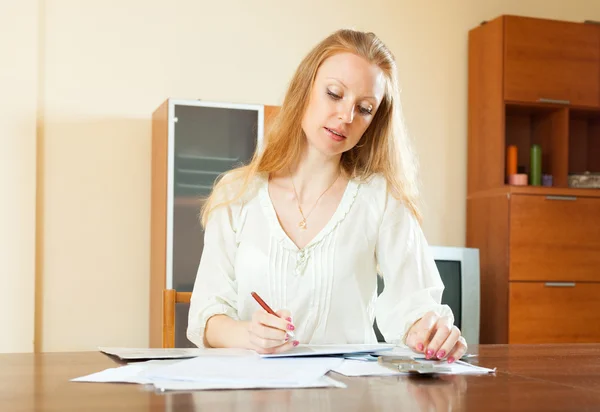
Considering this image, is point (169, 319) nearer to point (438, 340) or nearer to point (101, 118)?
point (438, 340)

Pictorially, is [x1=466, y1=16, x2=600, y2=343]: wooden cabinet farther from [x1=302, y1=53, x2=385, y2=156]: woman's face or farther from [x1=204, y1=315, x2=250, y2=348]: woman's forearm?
[x1=204, y1=315, x2=250, y2=348]: woman's forearm

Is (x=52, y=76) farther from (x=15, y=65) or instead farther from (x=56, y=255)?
(x=56, y=255)

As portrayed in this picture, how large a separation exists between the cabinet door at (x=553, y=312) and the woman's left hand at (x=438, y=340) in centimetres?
285

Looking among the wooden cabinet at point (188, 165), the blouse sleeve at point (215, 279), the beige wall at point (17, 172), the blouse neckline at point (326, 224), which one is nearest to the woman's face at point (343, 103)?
the blouse neckline at point (326, 224)

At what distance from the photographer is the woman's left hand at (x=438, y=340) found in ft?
4.81

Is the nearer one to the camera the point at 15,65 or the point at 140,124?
the point at 15,65

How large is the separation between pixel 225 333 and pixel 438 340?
0.47 m

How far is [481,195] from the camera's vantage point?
4.59 meters

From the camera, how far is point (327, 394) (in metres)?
1.08

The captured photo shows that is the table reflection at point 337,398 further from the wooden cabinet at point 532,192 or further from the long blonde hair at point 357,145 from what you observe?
the wooden cabinet at point 532,192

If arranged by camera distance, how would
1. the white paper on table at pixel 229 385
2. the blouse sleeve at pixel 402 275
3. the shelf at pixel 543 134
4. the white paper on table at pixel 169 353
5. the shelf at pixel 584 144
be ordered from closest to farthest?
the white paper on table at pixel 229 385 → the white paper on table at pixel 169 353 → the blouse sleeve at pixel 402 275 → the shelf at pixel 543 134 → the shelf at pixel 584 144

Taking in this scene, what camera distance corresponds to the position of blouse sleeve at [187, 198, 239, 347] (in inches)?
72.6

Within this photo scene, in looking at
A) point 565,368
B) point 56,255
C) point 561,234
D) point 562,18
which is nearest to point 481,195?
point 561,234

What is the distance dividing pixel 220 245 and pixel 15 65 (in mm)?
2382
